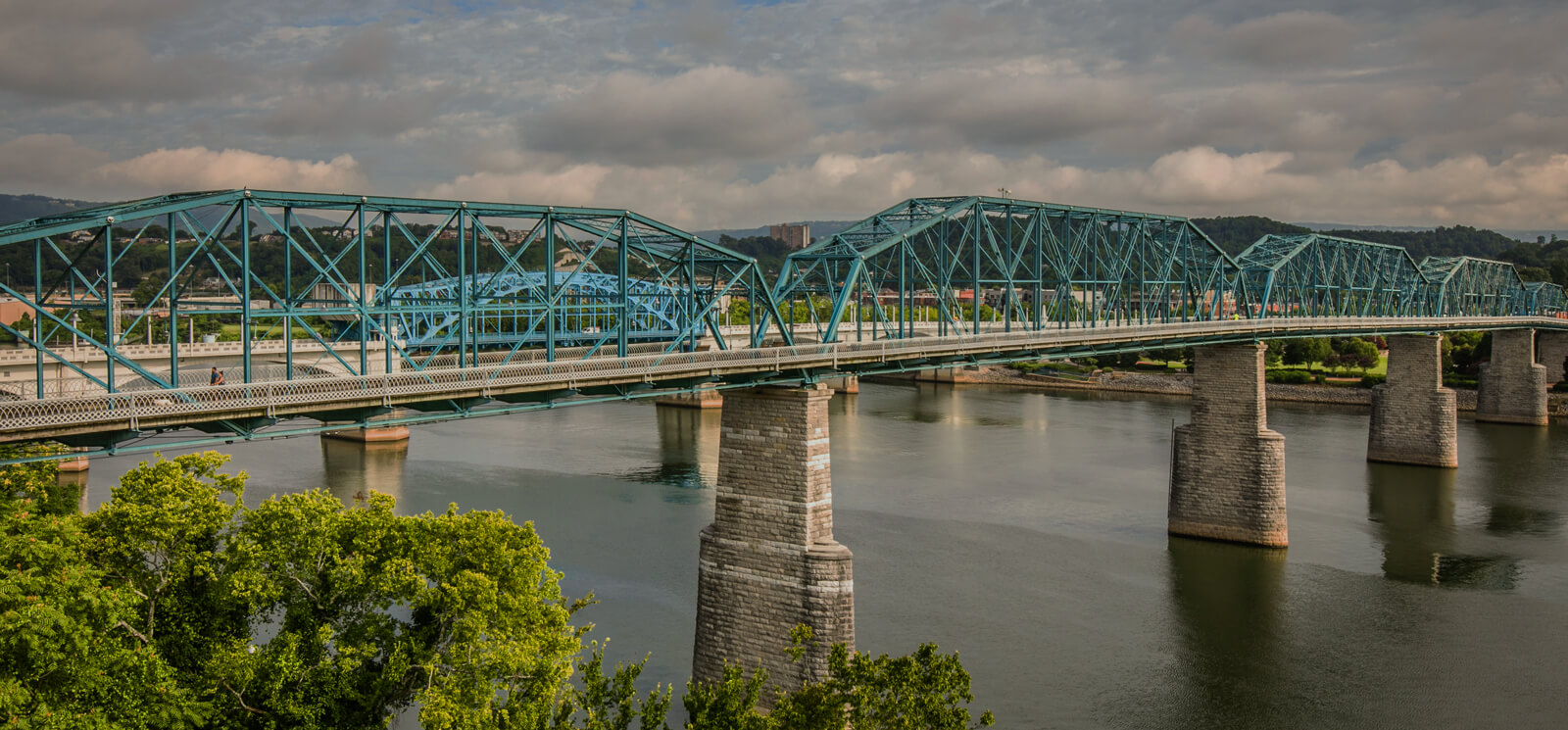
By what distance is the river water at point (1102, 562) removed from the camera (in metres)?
28.0

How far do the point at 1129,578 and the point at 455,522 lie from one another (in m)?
23.4

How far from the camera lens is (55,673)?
1574 cm

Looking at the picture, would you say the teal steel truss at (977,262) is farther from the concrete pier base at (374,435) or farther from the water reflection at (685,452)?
the concrete pier base at (374,435)

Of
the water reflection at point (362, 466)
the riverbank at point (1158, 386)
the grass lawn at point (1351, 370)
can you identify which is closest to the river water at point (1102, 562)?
the water reflection at point (362, 466)

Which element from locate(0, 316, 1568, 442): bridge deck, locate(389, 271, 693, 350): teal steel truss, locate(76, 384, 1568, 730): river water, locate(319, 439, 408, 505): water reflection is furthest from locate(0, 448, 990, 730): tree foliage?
locate(319, 439, 408, 505): water reflection

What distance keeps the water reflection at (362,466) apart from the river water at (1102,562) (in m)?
0.26

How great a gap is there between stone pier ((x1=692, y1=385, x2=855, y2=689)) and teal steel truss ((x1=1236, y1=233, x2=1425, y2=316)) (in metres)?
43.4

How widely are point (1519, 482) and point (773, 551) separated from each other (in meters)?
44.2

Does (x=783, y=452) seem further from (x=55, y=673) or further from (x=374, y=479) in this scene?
(x=374, y=479)

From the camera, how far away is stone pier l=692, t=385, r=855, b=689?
25594 mm

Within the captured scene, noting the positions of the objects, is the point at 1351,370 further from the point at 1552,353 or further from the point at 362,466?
the point at 362,466

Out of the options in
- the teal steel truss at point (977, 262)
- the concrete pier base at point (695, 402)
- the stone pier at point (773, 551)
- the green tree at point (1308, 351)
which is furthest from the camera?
the green tree at point (1308, 351)

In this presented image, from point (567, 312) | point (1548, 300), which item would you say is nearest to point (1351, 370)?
point (1548, 300)

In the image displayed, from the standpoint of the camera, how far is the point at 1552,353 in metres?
88.3
